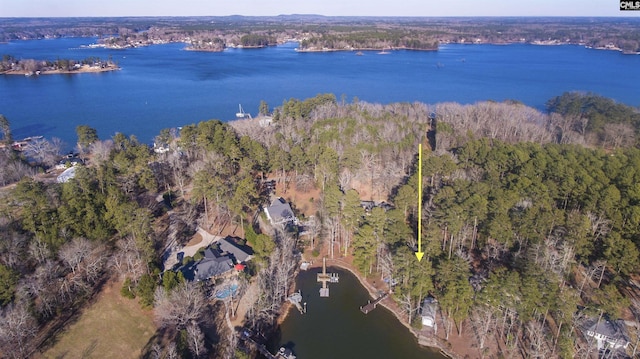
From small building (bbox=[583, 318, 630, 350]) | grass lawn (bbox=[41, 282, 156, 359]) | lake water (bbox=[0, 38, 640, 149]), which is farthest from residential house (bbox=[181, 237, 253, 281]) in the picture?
lake water (bbox=[0, 38, 640, 149])

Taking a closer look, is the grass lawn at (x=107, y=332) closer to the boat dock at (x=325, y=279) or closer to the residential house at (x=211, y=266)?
the residential house at (x=211, y=266)

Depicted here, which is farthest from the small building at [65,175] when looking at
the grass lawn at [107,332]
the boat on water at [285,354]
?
the boat on water at [285,354]

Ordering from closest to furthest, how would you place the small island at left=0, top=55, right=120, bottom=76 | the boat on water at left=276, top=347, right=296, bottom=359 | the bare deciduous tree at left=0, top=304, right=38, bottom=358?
the bare deciduous tree at left=0, top=304, right=38, bottom=358 < the boat on water at left=276, top=347, right=296, bottom=359 < the small island at left=0, top=55, right=120, bottom=76

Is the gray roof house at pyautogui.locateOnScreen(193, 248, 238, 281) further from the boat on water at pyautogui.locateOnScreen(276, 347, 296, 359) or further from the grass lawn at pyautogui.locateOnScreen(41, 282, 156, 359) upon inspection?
the boat on water at pyautogui.locateOnScreen(276, 347, 296, 359)

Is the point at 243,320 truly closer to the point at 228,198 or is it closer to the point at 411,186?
the point at 228,198

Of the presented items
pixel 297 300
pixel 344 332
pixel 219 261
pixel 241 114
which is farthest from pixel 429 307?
pixel 241 114

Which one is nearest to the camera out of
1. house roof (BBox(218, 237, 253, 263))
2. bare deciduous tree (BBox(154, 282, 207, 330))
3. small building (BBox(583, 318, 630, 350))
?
small building (BBox(583, 318, 630, 350))

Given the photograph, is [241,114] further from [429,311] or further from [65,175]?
[429,311]
